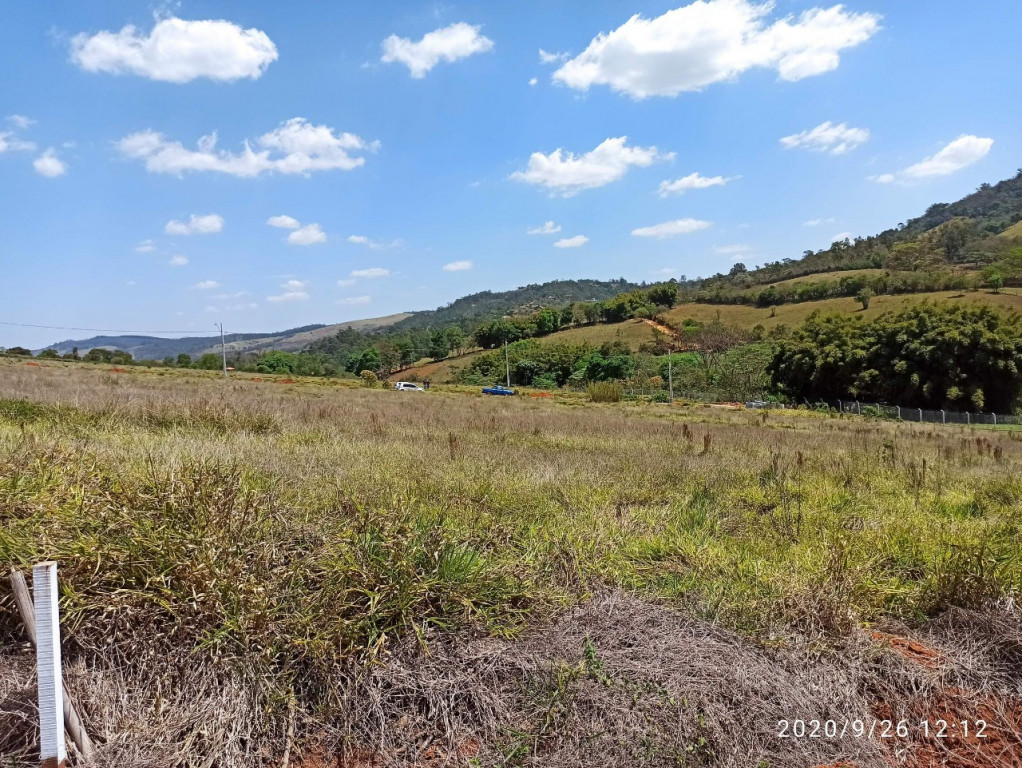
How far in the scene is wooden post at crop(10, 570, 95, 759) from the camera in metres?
2.22

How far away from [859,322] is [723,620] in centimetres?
5359

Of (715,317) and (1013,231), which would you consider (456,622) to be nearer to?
(715,317)

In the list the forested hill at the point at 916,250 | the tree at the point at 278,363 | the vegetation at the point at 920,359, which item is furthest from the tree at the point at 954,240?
the tree at the point at 278,363

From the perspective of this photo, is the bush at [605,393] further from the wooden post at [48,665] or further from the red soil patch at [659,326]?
the red soil patch at [659,326]

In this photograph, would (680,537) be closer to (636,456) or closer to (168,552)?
(168,552)

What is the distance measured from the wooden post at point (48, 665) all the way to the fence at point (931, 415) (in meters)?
43.7

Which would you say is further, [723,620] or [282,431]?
[282,431]

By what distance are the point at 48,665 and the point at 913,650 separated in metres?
4.34

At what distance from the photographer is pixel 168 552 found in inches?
115

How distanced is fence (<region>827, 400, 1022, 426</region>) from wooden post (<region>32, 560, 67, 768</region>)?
4367 centimetres

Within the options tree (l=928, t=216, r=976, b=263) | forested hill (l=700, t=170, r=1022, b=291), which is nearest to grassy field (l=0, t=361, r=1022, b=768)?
forested hill (l=700, t=170, r=1022, b=291)

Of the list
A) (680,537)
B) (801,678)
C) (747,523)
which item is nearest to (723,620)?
(801,678)

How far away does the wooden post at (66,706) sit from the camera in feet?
7.30

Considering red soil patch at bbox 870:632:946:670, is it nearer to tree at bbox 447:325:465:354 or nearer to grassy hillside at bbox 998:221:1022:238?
tree at bbox 447:325:465:354
